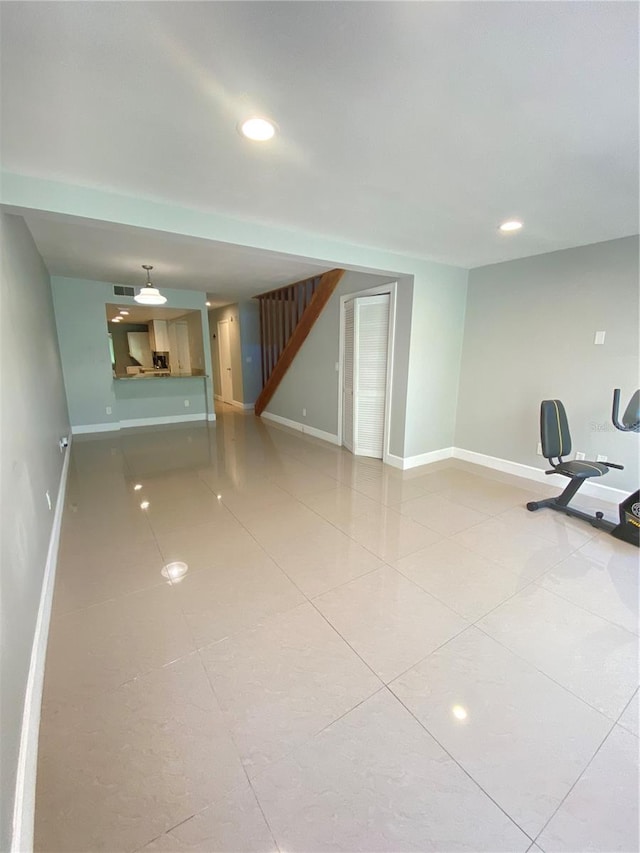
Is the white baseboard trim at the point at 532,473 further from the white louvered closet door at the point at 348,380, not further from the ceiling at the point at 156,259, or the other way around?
the ceiling at the point at 156,259

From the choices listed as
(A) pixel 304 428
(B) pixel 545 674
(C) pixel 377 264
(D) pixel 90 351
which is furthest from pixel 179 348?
(B) pixel 545 674

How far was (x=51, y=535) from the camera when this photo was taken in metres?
2.46

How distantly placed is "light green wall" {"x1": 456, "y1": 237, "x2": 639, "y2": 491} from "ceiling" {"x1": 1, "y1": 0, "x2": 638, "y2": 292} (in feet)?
2.97

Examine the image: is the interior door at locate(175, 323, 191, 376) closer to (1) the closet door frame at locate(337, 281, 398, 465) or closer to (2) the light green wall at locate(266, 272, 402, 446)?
(2) the light green wall at locate(266, 272, 402, 446)

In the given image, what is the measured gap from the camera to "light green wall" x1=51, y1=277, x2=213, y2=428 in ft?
17.7

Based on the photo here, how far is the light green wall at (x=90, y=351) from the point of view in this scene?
17.7ft

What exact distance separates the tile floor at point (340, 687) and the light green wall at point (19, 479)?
0.69 feet

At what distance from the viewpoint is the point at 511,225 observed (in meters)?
2.70

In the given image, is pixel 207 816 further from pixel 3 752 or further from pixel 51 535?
pixel 51 535

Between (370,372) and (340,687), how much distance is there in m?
3.59

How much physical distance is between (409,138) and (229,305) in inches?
278

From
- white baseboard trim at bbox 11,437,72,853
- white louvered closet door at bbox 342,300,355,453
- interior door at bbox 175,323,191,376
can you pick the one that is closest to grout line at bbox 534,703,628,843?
white baseboard trim at bbox 11,437,72,853

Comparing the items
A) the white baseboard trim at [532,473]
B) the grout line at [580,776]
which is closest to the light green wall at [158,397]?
the white baseboard trim at [532,473]

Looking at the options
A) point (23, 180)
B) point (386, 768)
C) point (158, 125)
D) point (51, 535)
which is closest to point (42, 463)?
point (51, 535)
